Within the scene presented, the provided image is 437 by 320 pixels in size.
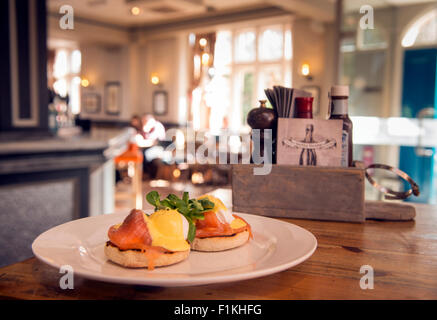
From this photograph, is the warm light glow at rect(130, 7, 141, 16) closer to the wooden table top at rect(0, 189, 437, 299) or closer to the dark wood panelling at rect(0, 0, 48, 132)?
the dark wood panelling at rect(0, 0, 48, 132)

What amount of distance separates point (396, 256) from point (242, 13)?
25.3ft

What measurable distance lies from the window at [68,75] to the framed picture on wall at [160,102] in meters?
4.25

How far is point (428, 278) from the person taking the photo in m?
0.68

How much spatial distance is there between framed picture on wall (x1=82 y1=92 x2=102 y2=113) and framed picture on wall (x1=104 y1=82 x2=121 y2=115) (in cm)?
32

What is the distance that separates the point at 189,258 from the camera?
71 centimetres

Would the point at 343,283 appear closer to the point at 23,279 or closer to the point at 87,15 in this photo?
the point at 23,279

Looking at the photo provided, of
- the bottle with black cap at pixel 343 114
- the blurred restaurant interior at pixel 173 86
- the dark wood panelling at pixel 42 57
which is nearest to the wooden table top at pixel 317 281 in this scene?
the bottle with black cap at pixel 343 114

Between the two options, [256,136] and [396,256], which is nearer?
[396,256]

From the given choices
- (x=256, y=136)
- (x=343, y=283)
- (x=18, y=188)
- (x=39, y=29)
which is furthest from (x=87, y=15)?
(x=343, y=283)

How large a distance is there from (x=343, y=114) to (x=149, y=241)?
745 mm

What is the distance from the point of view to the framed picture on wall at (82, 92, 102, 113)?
10672 mm

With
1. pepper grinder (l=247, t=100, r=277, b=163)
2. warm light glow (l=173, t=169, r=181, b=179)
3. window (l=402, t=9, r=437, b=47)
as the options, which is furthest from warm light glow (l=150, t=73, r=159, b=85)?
pepper grinder (l=247, t=100, r=277, b=163)

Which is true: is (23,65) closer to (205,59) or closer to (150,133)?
(150,133)

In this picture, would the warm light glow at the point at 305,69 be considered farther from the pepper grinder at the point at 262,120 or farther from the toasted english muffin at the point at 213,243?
the toasted english muffin at the point at 213,243
